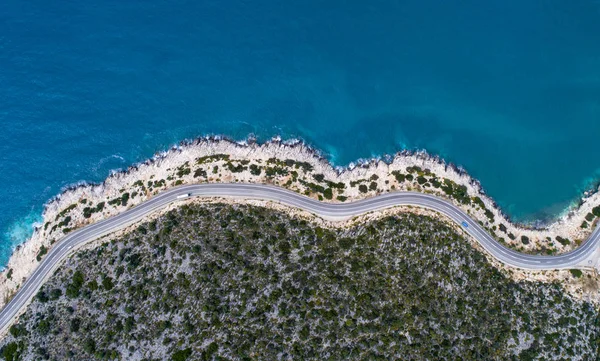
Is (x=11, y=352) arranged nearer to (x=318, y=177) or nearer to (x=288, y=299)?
(x=288, y=299)

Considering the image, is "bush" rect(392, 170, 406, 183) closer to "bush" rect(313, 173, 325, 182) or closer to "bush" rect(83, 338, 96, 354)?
"bush" rect(313, 173, 325, 182)

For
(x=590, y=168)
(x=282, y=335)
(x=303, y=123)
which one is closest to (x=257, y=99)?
(x=303, y=123)

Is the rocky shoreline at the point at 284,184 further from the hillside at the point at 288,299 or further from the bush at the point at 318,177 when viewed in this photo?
the hillside at the point at 288,299

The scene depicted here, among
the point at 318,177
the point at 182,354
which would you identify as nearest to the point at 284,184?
the point at 318,177

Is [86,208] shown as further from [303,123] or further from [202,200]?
[303,123]

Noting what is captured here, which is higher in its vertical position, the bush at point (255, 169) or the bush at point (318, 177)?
the bush at point (318, 177)

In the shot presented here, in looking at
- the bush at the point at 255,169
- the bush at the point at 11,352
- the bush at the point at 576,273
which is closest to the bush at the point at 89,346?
the bush at the point at 11,352
